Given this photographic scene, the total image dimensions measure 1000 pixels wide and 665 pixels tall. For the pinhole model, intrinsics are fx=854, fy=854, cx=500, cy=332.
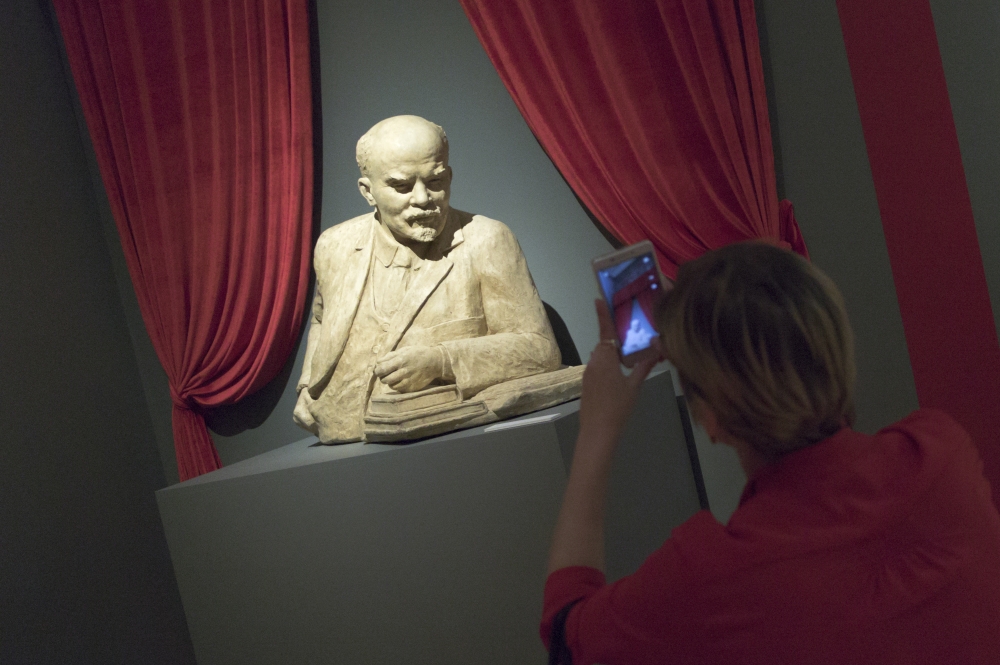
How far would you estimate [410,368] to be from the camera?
2.68 meters

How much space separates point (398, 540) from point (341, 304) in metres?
0.94

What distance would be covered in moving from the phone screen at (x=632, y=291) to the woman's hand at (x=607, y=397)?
16 cm

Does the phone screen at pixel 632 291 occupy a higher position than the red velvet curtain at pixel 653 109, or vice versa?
the red velvet curtain at pixel 653 109

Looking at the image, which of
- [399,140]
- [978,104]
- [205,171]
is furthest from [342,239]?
[978,104]

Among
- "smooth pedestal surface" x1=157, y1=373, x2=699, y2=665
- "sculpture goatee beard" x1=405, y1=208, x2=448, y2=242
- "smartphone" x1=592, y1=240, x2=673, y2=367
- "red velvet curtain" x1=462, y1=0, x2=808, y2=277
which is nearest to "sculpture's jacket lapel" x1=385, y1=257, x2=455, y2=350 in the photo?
"sculpture goatee beard" x1=405, y1=208, x2=448, y2=242

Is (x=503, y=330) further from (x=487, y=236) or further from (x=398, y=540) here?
(x=398, y=540)

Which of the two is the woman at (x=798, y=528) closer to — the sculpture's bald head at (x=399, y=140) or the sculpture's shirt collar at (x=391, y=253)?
the sculpture's bald head at (x=399, y=140)

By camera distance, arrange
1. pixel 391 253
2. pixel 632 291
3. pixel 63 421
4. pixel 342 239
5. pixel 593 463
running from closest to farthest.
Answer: pixel 593 463 < pixel 632 291 < pixel 391 253 < pixel 342 239 < pixel 63 421

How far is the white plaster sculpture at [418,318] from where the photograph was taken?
2.68 metres

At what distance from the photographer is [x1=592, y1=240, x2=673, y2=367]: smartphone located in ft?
4.79

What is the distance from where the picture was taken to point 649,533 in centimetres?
262

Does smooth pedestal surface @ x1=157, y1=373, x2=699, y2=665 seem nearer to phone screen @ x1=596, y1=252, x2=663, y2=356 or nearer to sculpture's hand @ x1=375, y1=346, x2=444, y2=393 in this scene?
sculpture's hand @ x1=375, y1=346, x2=444, y2=393

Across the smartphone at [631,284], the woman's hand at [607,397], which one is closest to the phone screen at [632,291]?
the smartphone at [631,284]

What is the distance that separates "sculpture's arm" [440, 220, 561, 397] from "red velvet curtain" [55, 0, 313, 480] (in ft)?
3.59
